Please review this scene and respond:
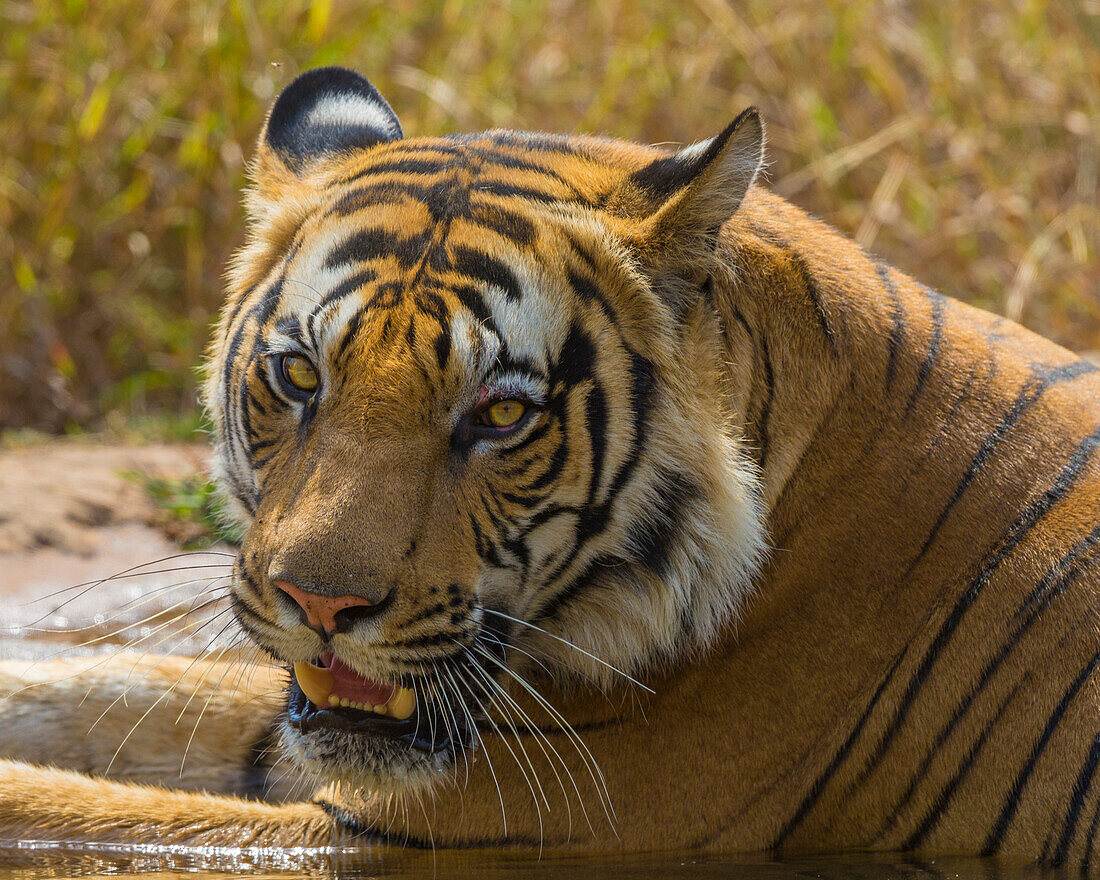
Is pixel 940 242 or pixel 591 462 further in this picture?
pixel 940 242

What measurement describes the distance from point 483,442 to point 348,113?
35.8 inches

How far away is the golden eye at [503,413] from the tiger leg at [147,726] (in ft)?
3.21

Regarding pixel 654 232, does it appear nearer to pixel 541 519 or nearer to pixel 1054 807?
pixel 541 519

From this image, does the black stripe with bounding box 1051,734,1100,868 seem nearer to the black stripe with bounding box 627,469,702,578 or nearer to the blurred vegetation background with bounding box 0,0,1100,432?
the black stripe with bounding box 627,469,702,578

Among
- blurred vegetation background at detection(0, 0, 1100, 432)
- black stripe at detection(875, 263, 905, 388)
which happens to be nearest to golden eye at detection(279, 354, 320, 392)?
black stripe at detection(875, 263, 905, 388)

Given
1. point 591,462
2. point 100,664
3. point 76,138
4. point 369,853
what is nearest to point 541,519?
point 591,462

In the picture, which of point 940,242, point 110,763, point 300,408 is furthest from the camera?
point 940,242

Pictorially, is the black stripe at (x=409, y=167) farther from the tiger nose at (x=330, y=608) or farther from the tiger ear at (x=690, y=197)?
the tiger nose at (x=330, y=608)

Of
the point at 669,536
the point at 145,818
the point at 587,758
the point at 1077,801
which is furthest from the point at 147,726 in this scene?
the point at 1077,801

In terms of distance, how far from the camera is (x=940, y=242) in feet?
20.3

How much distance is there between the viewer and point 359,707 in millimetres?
2188

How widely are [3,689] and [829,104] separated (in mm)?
5007

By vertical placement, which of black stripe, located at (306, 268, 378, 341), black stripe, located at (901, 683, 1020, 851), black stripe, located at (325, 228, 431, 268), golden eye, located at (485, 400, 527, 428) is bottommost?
black stripe, located at (901, 683, 1020, 851)

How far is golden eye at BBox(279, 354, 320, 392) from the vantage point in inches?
85.6
